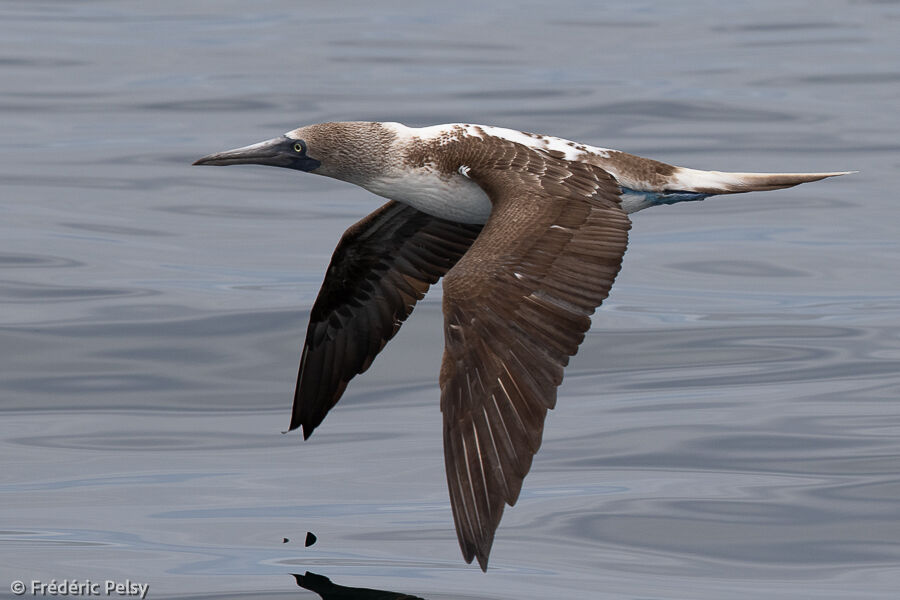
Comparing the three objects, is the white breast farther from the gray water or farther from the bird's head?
the gray water

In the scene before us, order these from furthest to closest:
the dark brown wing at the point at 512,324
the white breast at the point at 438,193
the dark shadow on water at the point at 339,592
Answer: the white breast at the point at 438,193
the dark shadow on water at the point at 339,592
the dark brown wing at the point at 512,324

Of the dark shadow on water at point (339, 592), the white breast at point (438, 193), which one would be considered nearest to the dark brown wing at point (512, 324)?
the white breast at point (438, 193)

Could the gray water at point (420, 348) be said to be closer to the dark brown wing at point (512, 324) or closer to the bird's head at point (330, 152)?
the dark brown wing at point (512, 324)

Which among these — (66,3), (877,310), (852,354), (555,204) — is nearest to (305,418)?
(555,204)

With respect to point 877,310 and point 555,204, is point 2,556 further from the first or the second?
point 877,310

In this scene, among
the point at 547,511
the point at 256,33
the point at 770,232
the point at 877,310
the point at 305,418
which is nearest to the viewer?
the point at 547,511

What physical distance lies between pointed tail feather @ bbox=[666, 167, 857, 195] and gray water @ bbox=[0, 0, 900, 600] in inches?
62.2

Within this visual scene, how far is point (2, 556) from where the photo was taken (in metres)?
8.74

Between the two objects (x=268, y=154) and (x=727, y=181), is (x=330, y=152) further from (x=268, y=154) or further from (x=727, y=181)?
(x=727, y=181)

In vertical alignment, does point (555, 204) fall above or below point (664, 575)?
above

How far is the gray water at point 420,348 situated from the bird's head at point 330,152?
5.73ft

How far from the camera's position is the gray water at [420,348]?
8852mm

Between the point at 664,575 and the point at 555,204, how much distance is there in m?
1.93

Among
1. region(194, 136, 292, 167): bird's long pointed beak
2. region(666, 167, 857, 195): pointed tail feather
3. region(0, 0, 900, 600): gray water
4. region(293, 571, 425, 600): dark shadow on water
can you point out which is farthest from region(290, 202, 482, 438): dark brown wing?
region(293, 571, 425, 600): dark shadow on water
